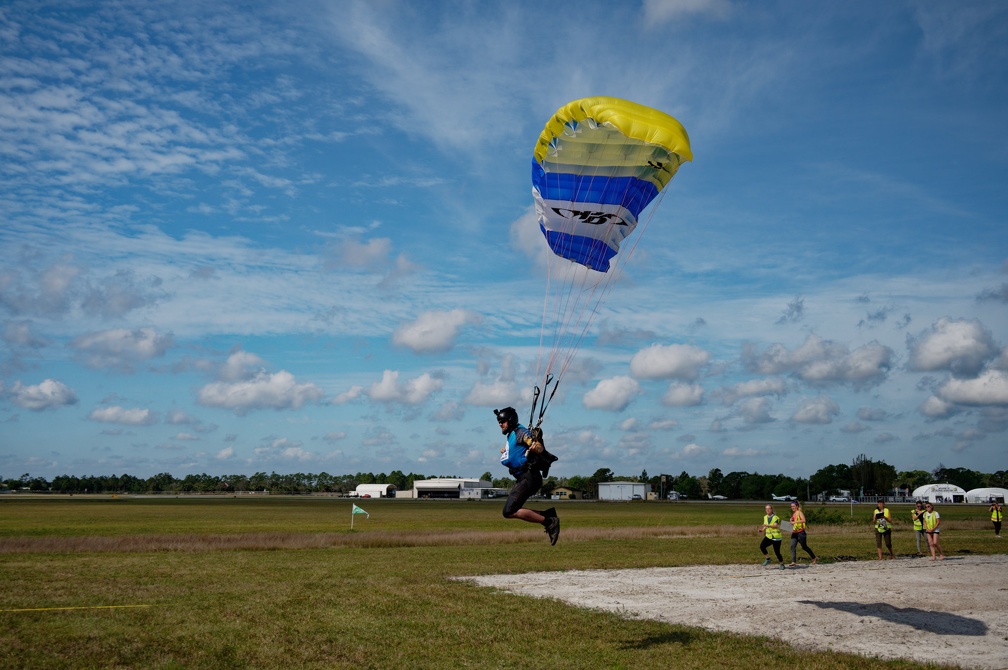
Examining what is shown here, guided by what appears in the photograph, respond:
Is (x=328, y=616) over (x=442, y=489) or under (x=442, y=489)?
over

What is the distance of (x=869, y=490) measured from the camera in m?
183

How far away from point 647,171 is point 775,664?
8.39 metres

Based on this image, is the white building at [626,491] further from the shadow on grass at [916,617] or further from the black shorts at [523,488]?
the black shorts at [523,488]

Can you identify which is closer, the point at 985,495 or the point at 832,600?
the point at 832,600

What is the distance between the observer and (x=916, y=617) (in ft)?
49.1

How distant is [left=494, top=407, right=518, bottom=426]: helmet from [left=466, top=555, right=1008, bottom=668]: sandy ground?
20.6 feet

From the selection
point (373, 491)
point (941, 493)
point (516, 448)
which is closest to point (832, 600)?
point (516, 448)

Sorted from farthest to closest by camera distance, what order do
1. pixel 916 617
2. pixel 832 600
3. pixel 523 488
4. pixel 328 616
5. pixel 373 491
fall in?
1. pixel 373 491
2. pixel 832 600
3. pixel 328 616
4. pixel 916 617
5. pixel 523 488

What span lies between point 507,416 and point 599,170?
497 cm

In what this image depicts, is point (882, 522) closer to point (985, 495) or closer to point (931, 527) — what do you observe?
point (931, 527)

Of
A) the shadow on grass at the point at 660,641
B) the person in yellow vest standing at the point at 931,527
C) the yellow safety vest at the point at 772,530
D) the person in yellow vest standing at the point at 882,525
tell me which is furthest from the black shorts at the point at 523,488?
the person in yellow vest standing at the point at 931,527

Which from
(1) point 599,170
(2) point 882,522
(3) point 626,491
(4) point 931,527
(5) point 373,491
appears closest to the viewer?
(1) point 599,170

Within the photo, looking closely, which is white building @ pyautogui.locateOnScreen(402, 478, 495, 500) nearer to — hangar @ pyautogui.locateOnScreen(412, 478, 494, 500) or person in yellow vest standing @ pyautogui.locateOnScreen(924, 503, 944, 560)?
hangar @ pyautogui.locateOnScreen(412, 478, 494, 500)

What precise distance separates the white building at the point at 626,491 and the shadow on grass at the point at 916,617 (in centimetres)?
14788
